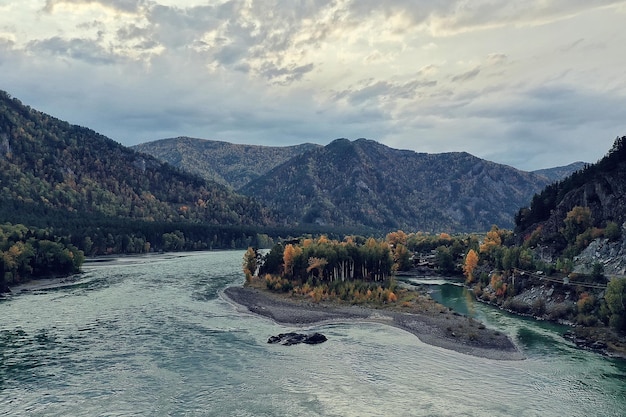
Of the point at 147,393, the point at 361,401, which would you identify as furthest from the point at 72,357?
the point at 361,401

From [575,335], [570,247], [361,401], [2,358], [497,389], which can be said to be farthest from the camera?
[570,247]

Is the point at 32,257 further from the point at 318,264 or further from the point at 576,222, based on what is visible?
the point at 576,222

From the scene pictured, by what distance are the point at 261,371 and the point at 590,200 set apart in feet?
335

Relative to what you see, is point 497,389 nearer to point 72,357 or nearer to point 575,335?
point 575,335

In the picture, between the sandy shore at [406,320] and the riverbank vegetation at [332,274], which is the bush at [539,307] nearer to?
the sandy shore at [406,320]

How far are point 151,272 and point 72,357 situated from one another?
10582cm

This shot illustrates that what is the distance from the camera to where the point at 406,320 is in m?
95.4

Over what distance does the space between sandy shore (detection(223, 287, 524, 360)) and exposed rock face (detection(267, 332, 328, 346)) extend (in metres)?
11.0

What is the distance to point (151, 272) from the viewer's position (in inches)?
6722

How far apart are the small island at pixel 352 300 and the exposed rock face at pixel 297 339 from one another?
1038cm

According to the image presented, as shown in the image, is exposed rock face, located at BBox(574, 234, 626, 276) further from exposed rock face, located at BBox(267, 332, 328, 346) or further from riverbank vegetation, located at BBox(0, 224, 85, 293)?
riverbank vegetation, located at BBox(0, 224, 85, 293)

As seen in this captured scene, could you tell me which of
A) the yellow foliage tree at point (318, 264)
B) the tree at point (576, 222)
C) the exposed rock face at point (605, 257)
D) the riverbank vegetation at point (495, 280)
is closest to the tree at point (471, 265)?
the riverbank vegetation at point (495, 280)

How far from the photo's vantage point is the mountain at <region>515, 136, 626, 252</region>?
114 meters

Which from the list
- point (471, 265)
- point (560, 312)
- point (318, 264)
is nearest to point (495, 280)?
point (471, 265)
